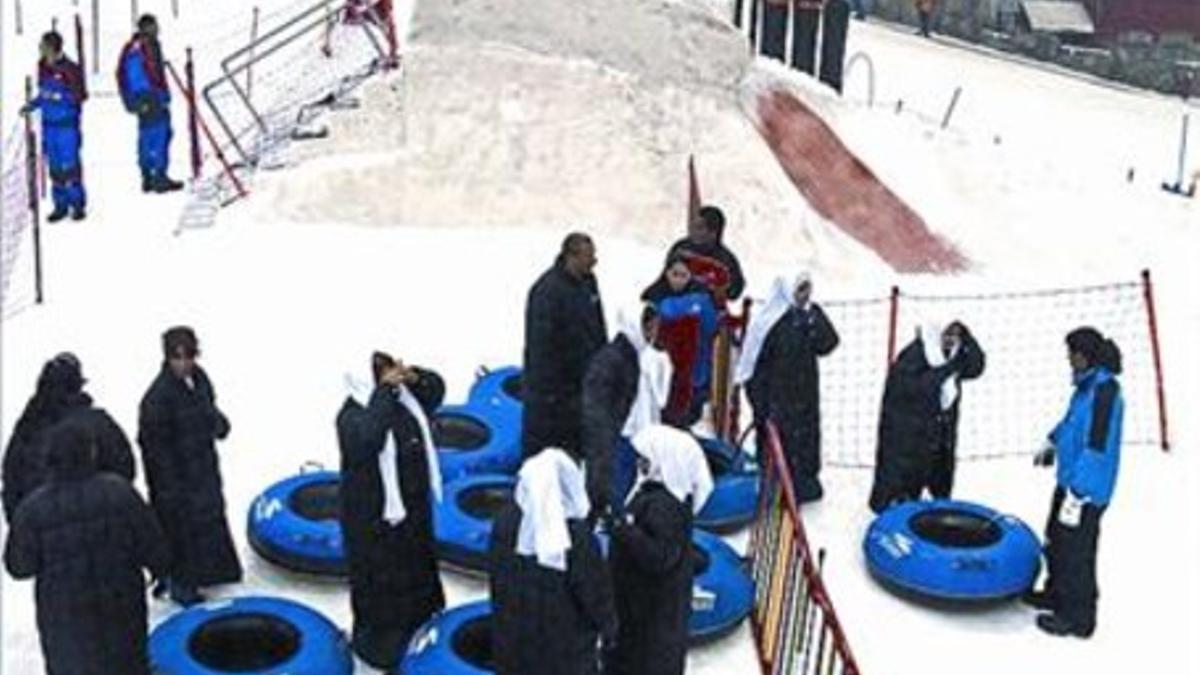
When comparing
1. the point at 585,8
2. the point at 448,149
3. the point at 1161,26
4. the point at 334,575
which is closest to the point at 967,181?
the point at 585,8

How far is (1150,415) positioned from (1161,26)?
66.6 feet

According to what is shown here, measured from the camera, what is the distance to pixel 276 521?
32.4ft

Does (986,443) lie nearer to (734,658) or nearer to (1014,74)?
(734,658)

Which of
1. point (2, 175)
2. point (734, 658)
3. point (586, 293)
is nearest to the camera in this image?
point (734, 658)

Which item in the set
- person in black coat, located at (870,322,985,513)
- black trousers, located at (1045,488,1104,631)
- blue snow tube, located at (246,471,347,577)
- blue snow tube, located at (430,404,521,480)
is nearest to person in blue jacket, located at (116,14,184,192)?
blue snow tube, located at (430,404,521,480)

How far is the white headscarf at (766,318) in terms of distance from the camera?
10.8m

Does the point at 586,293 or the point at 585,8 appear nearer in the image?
the point at 586,293

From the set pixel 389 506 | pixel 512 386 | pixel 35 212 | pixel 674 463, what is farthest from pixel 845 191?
pixel 674 463

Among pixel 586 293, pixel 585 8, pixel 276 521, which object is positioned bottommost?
pixel 276 521

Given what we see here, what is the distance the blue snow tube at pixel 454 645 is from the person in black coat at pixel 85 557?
1306mm

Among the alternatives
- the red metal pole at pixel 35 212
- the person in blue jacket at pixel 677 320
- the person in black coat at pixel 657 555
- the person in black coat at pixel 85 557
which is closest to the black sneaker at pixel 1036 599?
the person in blue jacket at pixel 677 320

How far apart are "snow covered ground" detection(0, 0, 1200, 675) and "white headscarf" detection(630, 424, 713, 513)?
197cm

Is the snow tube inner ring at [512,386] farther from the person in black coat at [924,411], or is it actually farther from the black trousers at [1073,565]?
the black trousers at [1073,565]

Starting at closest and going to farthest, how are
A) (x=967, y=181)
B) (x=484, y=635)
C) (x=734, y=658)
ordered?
(x=484, y=635), (x=734, y=658), (x=967, y=181)
